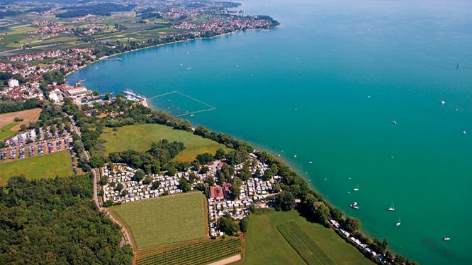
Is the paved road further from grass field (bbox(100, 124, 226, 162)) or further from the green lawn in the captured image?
the green lawn

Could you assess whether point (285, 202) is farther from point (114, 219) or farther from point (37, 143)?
point (37, 143)

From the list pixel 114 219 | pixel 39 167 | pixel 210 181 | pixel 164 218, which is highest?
pixel 210 181

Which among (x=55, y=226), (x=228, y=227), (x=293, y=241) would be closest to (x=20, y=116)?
(x=55, y=226)

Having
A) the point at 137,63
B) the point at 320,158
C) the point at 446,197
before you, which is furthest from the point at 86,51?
the point at 446,197

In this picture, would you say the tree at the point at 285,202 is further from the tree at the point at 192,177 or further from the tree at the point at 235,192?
the tree at the point at 192,177

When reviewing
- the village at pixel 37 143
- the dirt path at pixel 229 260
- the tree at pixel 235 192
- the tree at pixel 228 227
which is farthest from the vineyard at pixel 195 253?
the village at pixel 37 143
